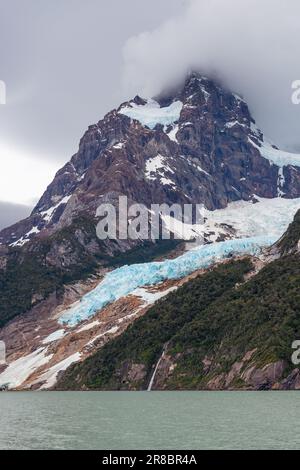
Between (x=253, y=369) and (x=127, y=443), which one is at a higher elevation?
(x=127, y=443)
